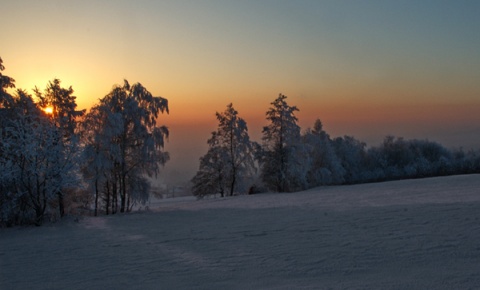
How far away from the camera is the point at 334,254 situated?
9586 millimetres

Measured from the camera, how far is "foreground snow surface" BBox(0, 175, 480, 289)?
7.93 meters

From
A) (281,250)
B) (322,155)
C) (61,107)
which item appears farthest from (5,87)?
(322,155)

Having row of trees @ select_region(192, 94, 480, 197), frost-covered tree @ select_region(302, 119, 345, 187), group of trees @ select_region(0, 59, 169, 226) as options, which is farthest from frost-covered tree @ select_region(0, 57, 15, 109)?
frost-covered tree @ select_region(302, 119, 345, 187)

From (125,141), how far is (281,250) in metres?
20.0

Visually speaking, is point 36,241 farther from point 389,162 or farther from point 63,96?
point 389,162

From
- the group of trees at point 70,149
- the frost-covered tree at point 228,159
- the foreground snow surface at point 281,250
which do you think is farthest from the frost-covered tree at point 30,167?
the frost-covered tree at point 228,159

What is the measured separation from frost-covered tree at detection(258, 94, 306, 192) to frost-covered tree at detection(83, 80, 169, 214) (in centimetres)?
1149

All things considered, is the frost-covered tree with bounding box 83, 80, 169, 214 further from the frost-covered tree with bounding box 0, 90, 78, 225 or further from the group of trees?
the frost-covered tree with bounding box 0, 90, 78, 225

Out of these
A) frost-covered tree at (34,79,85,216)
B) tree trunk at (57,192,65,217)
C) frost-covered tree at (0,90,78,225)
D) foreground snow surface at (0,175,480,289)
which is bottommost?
foreground snow surface at (0,175,480,289)

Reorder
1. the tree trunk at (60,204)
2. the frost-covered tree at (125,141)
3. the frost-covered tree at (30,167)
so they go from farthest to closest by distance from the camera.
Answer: the frost-covered tree at (125,141) → the tree trunk at (60,204) → the frost-covered tree at (30,167)

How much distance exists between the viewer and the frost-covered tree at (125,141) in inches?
1021

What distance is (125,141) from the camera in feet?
90.4

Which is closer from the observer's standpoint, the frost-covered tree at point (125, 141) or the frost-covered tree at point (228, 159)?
the frost-covered tree at point (125, 141)

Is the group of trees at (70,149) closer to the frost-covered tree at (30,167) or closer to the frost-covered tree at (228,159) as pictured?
the frost-covered tree at (30,167)
